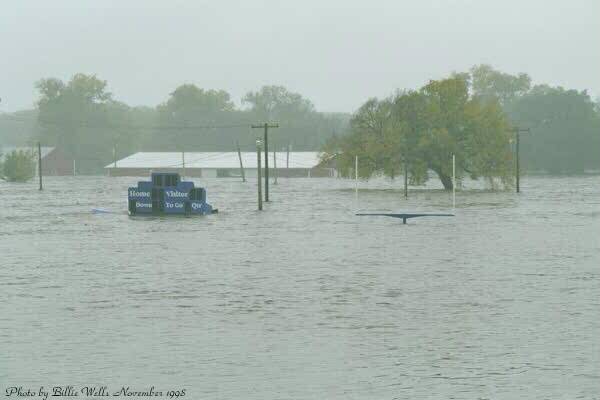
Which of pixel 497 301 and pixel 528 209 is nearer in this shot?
pixel 497 301

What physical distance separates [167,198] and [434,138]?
146 ft

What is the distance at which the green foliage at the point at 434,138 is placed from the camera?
4006 inches

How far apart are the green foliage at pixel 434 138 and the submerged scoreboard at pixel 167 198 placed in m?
40.2

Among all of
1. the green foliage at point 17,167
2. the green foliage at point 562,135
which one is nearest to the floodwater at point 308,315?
the green foliage at point 17,167

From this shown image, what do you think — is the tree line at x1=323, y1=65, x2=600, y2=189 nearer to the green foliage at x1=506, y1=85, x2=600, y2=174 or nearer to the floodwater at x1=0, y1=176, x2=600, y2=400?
the floodwater at x1=0, y1=176, x2=600, y2=400

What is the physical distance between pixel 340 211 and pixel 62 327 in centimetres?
4967

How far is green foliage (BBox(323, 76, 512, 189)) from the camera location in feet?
334

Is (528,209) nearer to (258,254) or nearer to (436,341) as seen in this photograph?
(258,254)

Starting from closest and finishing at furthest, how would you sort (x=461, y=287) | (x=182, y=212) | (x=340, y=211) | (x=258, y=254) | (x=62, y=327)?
(x=62, y=327) → (x=461, y=287) → (x=258, y=254) → (x=182, y=212) → (x=340, y=211)

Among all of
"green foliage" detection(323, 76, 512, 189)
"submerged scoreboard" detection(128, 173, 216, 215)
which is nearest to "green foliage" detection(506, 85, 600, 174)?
"green foliage" detection(323, 76, 512, 189)

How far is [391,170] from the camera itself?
10331 cm

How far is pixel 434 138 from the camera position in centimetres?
10219

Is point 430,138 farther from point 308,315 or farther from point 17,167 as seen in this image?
point 308,315

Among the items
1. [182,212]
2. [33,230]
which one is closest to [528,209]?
[182,212]
